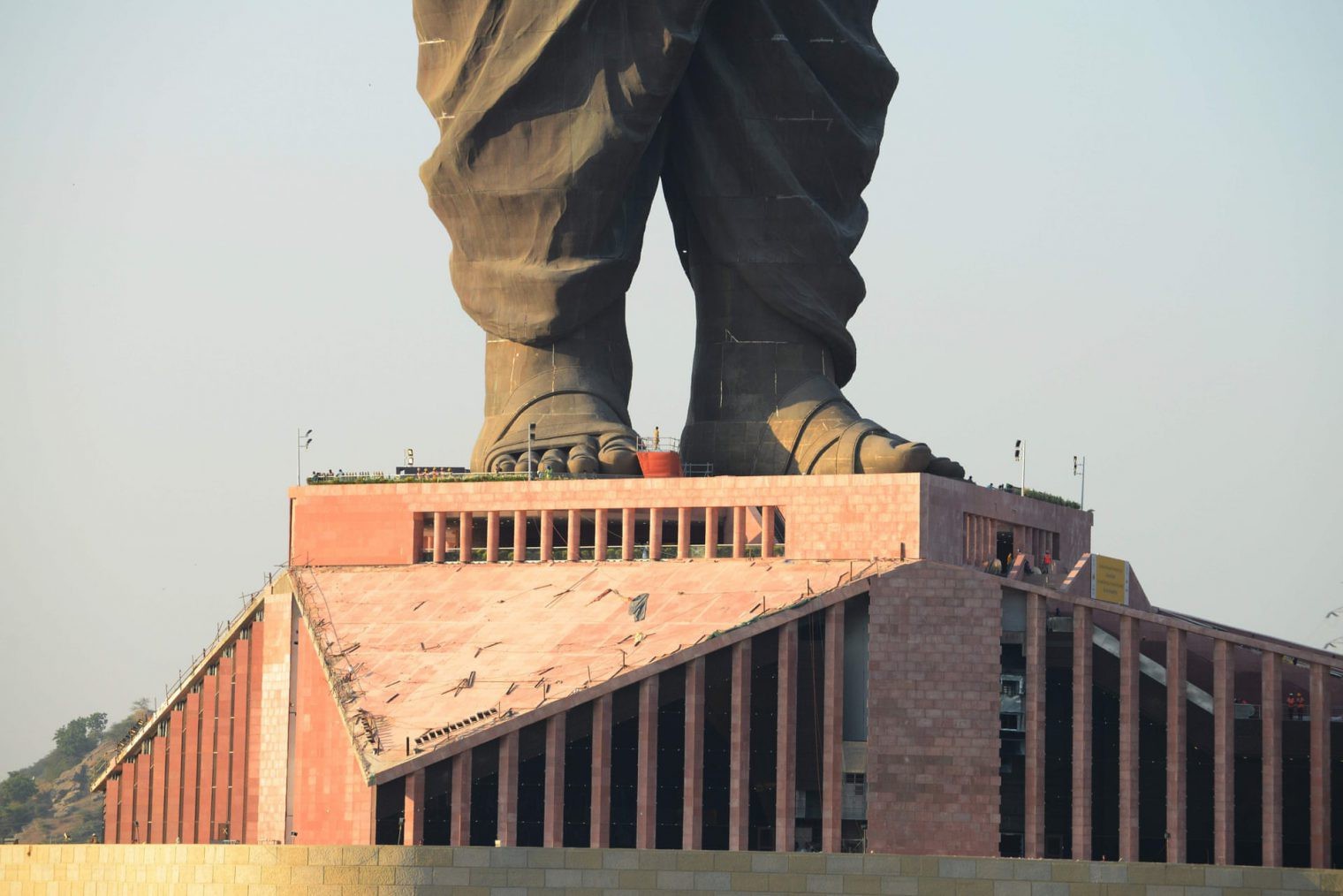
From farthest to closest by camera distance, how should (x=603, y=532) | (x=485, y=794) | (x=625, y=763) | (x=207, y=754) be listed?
(x=207, y=754)
(x=603, y=532)
(x=625, y=763)
(x=485, y=794)

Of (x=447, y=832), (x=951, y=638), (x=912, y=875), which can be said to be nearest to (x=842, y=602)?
(x=951, y=638)

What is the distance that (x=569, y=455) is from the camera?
243 feet

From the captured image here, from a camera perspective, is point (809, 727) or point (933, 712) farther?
point (809, 727)

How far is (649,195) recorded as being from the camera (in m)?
75.4

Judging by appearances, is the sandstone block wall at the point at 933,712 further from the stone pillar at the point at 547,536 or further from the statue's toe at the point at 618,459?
the stone pillar at the point at 547,536

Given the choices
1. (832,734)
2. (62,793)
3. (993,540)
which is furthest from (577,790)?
(62,793)

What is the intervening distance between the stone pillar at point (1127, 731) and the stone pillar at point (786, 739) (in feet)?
20.8

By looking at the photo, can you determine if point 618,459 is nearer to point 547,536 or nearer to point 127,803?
point 547,536

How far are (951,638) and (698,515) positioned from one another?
724 centimetres

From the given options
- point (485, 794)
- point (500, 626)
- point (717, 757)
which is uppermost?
point (500, 626)

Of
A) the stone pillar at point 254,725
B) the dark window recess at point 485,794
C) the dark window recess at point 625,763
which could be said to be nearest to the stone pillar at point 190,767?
the stone pillar at point 254,725

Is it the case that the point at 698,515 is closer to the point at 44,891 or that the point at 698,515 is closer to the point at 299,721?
the point at 299,721

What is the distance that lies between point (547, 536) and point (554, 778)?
9051 millimetres

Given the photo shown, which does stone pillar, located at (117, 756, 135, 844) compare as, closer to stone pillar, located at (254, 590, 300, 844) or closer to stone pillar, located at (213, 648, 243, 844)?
stone pillar, located at (213, 648, 243, 844)
